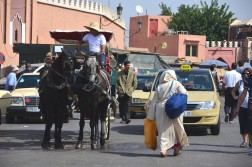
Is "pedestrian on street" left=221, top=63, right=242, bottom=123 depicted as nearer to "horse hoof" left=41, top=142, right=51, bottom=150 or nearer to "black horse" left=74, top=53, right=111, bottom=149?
"black horse" left=74, top=53, right=111, bottom=149

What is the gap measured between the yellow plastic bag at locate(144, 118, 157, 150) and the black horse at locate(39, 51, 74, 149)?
76.6 inches

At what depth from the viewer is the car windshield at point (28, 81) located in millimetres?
22344

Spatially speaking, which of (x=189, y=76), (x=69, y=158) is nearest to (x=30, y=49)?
(x=189, y=76)

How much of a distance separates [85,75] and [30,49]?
20.8 meters

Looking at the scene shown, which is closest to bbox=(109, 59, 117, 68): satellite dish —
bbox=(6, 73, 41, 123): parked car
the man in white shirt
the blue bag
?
the man in white shirt

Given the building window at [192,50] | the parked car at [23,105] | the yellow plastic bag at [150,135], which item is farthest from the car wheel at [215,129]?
the building window at [192,50]

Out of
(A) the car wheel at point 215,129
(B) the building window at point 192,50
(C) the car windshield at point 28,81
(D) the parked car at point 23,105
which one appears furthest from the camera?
(B) the building window at point 192,50

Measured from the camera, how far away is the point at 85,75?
45.8ft

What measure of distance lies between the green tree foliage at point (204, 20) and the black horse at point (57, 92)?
224 ft

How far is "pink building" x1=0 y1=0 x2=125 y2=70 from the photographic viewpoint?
4406 cm

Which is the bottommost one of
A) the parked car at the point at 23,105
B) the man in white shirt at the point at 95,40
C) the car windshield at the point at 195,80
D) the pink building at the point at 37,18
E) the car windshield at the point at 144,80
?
the parked car at the point at 23,105

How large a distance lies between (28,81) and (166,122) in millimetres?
10400

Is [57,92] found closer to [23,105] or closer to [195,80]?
[195,80]

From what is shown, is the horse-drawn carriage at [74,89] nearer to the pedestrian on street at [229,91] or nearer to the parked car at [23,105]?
the parked car at [23,105]
